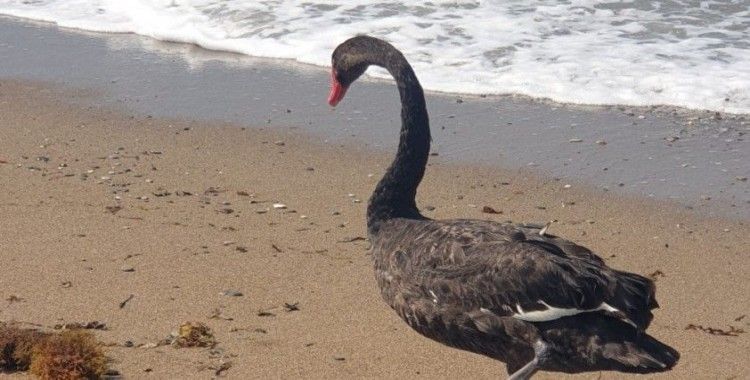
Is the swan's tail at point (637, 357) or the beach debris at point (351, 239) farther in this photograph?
the beach debris at point (351, 239)

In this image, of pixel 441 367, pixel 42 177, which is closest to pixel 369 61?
pixel 441 367

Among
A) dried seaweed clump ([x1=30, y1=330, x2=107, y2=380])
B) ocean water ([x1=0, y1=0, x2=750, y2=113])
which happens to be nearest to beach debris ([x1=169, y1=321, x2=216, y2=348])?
dried seaweed clump ([x1=30, y1=330, x2=107, y2=380])

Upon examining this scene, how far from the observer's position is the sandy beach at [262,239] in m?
6.37

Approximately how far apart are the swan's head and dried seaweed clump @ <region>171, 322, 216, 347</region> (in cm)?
134

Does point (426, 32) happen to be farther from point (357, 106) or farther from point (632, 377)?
point (632, 377)

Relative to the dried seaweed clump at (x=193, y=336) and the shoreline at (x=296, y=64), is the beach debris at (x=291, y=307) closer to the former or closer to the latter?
the dried seaweed clump at (x=193, y=336)

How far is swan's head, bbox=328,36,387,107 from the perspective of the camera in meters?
6.27

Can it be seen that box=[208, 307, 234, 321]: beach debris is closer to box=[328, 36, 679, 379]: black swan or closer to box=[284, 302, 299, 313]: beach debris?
box=[284, 302, 299, 313]: beach debris

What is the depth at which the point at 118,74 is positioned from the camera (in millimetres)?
12547

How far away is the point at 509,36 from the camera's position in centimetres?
1345

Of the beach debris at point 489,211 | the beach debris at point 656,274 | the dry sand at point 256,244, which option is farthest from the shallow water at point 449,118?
the beach debris at point 656,274

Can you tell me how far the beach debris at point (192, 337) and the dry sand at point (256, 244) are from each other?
0.07 meters

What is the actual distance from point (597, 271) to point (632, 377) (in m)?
1.09

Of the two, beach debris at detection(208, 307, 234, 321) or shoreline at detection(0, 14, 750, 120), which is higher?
shoreline at detection(0, 14, 750, 120)
